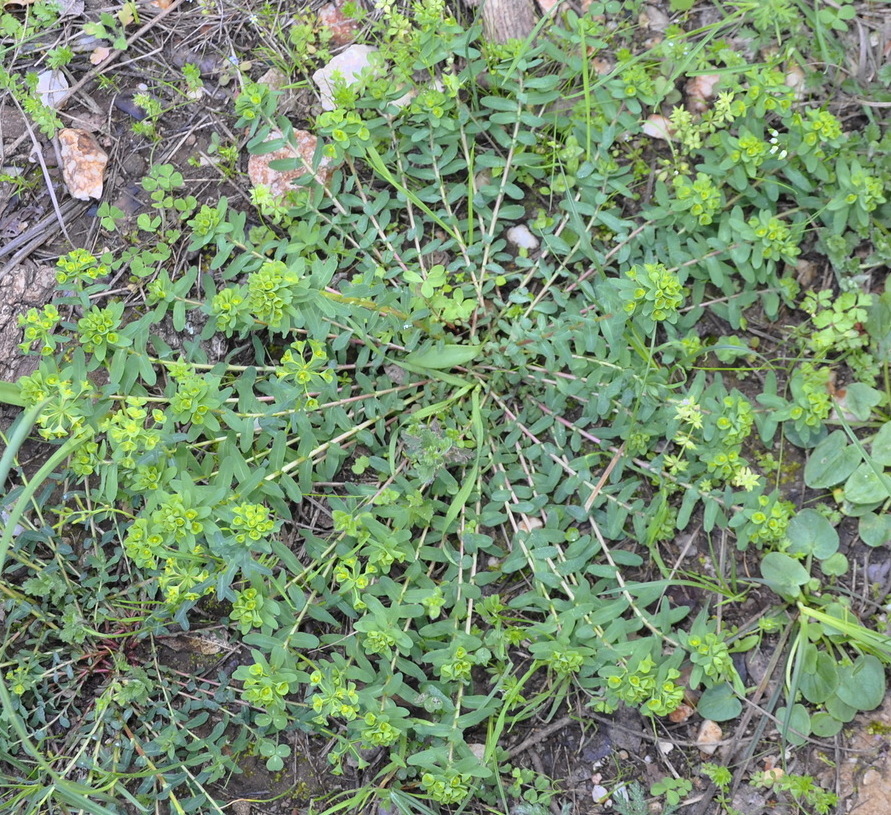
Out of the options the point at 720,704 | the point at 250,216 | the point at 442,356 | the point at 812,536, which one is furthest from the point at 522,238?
the point at 720,704

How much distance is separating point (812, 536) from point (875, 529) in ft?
0.92

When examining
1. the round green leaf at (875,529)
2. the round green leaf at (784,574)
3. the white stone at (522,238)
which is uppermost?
the white stone at (522,238)

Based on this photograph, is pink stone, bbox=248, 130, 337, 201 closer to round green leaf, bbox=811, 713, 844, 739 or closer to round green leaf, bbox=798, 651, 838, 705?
round green leaf, bbox=798, 651, 838, 705

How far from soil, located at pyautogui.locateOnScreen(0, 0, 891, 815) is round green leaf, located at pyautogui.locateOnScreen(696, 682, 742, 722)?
10cm

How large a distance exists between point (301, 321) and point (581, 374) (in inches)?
51.7

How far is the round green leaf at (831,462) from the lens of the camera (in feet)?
12.0

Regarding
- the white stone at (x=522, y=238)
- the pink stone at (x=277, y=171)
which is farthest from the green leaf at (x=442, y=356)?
the pink stone at (x=277, y=171)

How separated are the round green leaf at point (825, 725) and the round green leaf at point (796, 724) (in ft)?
0.09

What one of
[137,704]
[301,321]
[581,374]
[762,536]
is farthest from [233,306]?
[762,536]

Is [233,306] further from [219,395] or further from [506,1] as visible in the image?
[506,1]

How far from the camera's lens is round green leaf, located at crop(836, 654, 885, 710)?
136 inches

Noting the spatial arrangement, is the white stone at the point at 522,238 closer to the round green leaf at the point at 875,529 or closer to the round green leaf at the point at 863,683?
the round green leaf at the point at 875,529

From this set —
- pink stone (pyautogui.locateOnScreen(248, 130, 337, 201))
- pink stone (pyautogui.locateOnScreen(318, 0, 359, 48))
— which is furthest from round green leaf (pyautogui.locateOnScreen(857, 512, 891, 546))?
pink stone (pyautogui.locateOnScreen(318, 0, 359, 48))

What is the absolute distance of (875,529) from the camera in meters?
3.63
